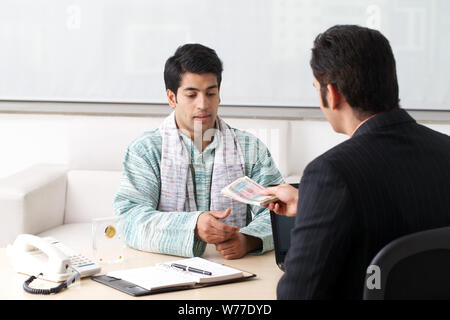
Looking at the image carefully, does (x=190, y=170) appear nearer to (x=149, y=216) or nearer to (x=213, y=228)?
(x=149, y=216)

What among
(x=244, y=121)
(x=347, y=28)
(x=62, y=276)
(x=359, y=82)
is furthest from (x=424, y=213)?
(x=244, y=121)

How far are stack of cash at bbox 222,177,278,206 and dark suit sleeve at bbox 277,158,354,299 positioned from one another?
509 millimetres

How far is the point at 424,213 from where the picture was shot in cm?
118

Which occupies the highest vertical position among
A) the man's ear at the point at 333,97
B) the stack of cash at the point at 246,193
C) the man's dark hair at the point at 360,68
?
the man's dark hair at the point at 360,68

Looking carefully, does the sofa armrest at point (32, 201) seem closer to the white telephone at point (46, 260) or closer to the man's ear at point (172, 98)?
the man's ear at point (172, 98)

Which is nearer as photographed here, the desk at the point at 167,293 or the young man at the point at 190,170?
the desk at the point at 167,293

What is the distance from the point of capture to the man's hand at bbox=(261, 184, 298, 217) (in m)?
1.72

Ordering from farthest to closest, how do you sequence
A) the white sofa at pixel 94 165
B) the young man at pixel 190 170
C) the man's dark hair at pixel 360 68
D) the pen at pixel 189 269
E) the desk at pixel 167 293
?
1. the white sofa at pixel 94 165
2. the young man at pixel 190 170
3. the pen at pixel 189 269
4. the desk at pixel 167 293
5. the man's dark hair at pixel 360 68

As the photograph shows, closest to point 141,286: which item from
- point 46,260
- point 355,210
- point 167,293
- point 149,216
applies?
point 167,293

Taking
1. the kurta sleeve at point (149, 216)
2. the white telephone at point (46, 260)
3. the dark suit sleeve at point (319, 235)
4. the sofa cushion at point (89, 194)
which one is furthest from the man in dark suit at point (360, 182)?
the sofa cushion at point (89, 194)

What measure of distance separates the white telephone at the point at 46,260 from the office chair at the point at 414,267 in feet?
2.75

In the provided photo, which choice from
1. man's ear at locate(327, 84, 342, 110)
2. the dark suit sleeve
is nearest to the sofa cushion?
man's ear at locate(327, 84, 342, 110)

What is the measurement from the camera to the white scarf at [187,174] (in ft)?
7.43

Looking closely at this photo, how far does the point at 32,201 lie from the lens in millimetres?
3104
